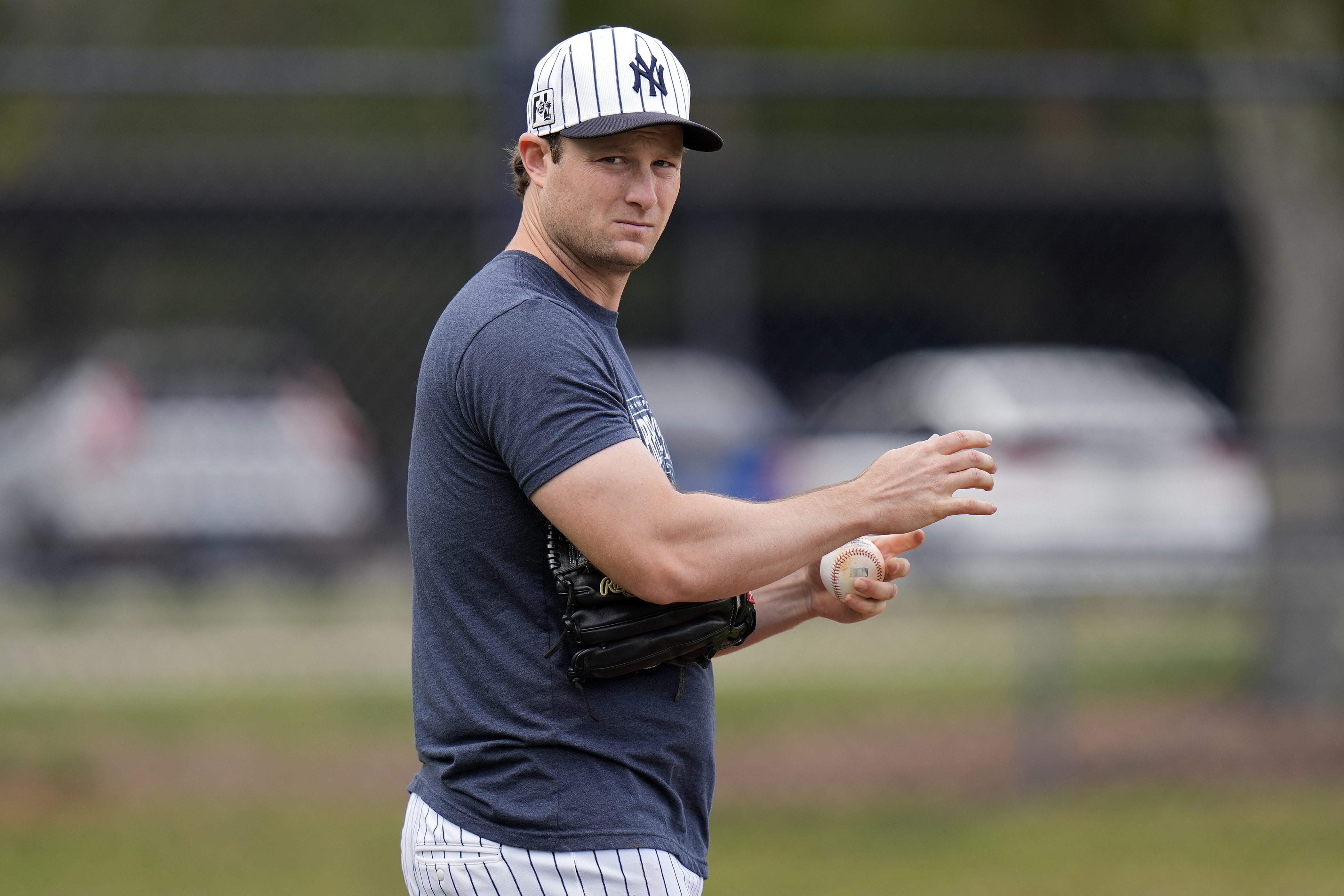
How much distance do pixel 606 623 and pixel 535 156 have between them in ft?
2.75

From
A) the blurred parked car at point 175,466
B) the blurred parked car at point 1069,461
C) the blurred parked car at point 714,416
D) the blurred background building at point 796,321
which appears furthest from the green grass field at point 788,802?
the blurred parked car at point 714,416

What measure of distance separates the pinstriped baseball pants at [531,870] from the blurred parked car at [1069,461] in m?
3.45

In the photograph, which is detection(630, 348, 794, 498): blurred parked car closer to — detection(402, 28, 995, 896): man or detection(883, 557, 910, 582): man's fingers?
detection(883, 557, 910, 582): man's fingers

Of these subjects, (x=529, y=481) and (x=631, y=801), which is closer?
(x=529, y=481)

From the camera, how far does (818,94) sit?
6.62 metres

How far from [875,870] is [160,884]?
2.65 metres

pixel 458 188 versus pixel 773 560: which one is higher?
pixel 458 188

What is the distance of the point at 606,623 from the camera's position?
2426 millimetres

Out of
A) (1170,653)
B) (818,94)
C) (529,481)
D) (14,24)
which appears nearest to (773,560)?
(529,481)

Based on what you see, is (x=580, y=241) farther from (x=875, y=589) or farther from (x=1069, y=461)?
(x=1069, y=461)

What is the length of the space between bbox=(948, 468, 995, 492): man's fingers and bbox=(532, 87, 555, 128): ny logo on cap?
89 cm

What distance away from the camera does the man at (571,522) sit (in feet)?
7.66

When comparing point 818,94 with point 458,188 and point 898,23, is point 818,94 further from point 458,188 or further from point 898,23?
point 898,23

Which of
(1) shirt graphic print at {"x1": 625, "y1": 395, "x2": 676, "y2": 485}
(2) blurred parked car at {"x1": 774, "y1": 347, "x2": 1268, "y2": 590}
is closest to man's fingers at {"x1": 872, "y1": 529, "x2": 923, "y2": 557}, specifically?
(1) shirt graphic print at {"x1": 625, "y1": 395, "x2": 676, "y2": 485}
